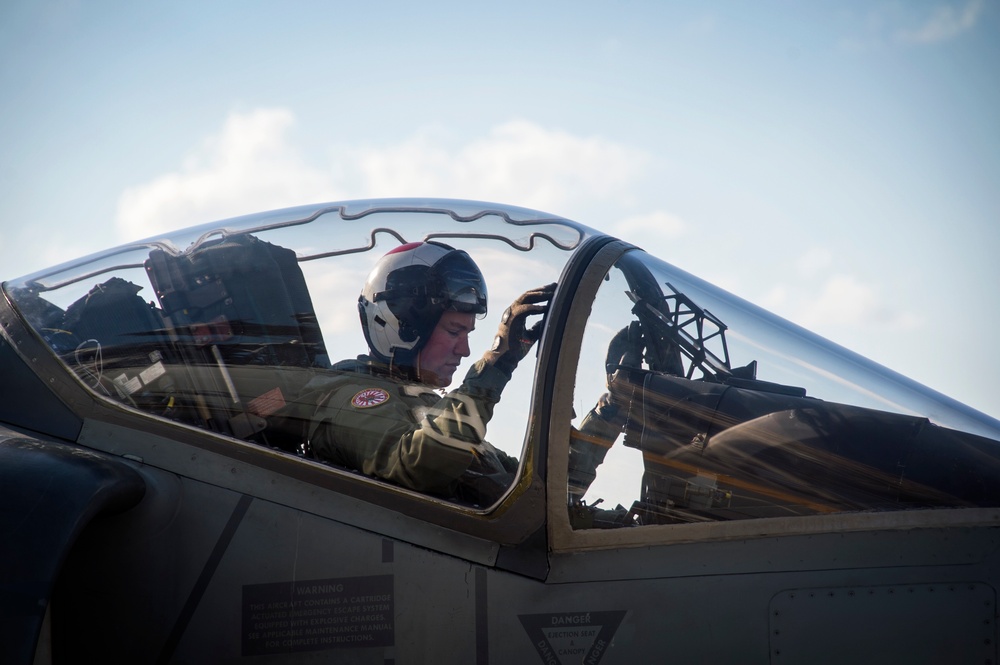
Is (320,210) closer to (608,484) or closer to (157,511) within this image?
(157,511)

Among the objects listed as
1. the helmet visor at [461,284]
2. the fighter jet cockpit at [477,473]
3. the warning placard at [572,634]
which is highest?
the helmet visor at [461,284]

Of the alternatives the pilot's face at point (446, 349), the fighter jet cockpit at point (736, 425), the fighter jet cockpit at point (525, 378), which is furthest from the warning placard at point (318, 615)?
the pilot's face at point (446, 349)

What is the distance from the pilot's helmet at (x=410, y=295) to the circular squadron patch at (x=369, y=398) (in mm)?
197

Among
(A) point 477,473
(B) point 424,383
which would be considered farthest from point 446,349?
(A) point 477,473

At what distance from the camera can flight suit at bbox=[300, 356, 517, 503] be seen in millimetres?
2598

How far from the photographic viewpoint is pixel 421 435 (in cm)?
264

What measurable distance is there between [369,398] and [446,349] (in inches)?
13.0

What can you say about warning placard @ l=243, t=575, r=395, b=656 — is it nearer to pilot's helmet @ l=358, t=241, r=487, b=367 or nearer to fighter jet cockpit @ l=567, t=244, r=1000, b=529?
fighter jet cockpit @ l=567, t=244, r=1000, b=529

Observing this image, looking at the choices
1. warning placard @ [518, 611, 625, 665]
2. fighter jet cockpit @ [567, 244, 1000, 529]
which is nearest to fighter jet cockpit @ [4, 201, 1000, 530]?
fighter jet cockpit @ [567, 244, 1000, 529]

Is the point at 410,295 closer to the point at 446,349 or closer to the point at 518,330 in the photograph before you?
the point at 446,349

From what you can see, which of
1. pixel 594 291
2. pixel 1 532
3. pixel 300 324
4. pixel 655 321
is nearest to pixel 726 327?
pixel 655 321

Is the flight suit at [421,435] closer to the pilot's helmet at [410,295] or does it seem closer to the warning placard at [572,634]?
the pilot's helmet at [410,295]

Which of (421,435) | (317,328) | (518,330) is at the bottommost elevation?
(421,435)

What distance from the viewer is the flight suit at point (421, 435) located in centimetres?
260
